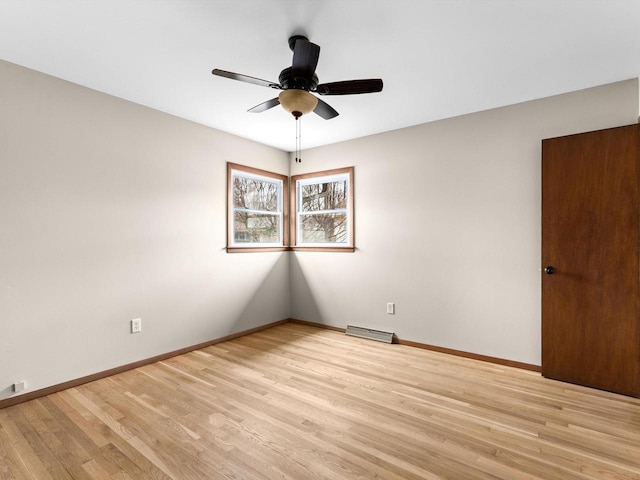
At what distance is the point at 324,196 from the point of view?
464cm

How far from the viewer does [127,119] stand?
9.98 ft

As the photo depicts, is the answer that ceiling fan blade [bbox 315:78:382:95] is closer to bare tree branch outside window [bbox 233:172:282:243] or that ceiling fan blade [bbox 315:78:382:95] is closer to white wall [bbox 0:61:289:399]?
white wall [bbox 0:61:289:399]

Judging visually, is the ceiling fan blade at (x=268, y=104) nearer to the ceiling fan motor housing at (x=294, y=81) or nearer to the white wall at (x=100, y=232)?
the ceiling fan motor housing at (x=294, y=81)

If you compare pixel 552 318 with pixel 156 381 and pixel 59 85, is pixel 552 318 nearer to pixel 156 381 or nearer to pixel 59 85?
pixel 156 381

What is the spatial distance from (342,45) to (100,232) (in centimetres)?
250

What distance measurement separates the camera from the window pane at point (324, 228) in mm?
4469

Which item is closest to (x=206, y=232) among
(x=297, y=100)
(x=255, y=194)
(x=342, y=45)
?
(x=255, y=194)

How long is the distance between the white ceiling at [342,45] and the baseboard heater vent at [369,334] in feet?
8.41

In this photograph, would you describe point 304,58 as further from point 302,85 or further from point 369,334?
point 369,334

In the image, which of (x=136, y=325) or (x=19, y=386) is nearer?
(x=19, y=386)

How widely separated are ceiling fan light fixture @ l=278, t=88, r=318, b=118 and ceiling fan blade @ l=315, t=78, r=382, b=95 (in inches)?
3.7

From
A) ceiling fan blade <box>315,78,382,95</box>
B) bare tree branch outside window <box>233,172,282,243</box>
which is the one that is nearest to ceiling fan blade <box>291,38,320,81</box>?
ceiling fan blade <box>315,78,382,95</box>

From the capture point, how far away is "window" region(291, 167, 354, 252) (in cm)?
433

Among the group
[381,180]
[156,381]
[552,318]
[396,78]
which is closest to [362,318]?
[381,180]
